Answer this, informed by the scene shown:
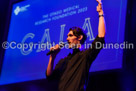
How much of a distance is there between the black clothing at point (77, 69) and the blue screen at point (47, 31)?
599mm

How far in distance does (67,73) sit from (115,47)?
30.0 inches

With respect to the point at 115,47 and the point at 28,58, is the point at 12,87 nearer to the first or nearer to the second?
the point at 28,58

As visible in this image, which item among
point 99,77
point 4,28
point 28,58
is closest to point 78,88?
point 99,77

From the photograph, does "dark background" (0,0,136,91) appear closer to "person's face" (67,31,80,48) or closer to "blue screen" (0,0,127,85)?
"blue screen" (0,0,127,85)

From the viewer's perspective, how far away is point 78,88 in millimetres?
1660

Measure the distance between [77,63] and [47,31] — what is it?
1.36 m

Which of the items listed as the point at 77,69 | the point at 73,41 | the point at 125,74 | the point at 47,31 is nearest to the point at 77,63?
the point at 77,69

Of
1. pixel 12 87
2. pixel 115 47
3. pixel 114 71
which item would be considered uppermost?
pixel 115 47

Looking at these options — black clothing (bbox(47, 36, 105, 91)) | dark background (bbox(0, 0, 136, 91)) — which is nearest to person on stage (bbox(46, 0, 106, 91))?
black clothing (bbox(47, 36, 105, 91))

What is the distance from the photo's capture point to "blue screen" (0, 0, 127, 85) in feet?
8.03

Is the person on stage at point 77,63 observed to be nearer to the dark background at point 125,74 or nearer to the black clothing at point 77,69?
the black clothing at point 77,69

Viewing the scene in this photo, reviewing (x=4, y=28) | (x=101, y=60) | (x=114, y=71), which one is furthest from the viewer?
(x=4, y=28)

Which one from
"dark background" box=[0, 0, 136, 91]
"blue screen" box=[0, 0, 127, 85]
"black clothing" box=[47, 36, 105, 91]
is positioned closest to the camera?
"black clothing" box=[47, 36, 105, 91]

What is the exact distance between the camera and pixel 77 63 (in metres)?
1.78
